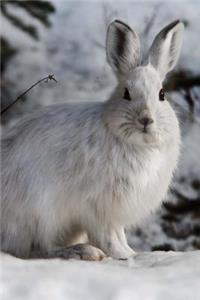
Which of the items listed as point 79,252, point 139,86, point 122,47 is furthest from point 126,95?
point 79,252

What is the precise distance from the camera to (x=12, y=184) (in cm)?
236

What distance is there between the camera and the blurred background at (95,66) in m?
3.19

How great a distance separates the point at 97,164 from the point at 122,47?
0.38 m

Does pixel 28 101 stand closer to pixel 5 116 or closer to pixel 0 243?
pixel 5 116

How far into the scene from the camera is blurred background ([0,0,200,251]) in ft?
10.5

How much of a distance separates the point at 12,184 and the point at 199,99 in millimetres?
1205

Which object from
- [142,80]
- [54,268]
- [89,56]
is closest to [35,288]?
[54,268]

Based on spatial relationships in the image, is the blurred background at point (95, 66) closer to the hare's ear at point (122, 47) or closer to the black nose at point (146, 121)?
the hare's ear at point (122, 47)

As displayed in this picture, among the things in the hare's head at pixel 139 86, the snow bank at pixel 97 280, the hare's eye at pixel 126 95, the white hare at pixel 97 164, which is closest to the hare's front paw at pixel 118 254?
the white hare at pixel 97 164

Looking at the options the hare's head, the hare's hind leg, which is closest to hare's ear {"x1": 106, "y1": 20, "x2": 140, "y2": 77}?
the hare's head

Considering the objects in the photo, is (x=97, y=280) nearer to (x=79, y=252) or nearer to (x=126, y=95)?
(x=79, y=252)

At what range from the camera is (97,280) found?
189cm

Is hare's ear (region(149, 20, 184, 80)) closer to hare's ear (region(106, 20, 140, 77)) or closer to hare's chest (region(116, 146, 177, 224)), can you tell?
hare's ear (region(106, 20, 140, 77))

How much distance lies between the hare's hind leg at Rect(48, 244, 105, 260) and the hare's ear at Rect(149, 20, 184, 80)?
57cm
